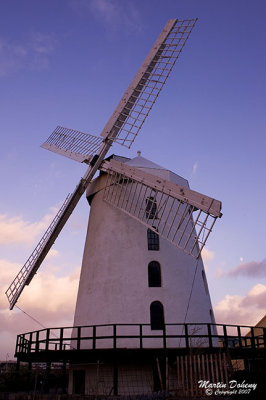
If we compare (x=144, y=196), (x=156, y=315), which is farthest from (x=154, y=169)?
(x=156, y=315)

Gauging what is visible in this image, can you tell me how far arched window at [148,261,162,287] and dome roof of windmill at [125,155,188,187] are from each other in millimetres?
3989

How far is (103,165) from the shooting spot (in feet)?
61.9

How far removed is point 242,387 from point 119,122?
1255cm

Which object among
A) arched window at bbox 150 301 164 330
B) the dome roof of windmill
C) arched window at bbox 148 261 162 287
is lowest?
arched window at bbox 150 301 164 330

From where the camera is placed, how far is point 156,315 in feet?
53.9

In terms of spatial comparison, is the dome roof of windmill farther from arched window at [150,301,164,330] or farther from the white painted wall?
arched window at [150,301,164,330]

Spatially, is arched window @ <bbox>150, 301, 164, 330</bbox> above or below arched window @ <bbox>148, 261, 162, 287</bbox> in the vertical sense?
below

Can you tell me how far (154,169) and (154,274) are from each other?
4.85m

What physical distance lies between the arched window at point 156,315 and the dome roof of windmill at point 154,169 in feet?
18.4

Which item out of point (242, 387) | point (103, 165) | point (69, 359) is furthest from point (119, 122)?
point (242, 387)

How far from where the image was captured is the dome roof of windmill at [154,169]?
62.1 ft

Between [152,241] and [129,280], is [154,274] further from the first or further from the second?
[152,241]

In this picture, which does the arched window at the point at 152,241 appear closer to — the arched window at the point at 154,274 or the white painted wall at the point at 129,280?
the white painted wall at the point at 129,280

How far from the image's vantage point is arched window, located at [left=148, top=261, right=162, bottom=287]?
16969 millimetres
